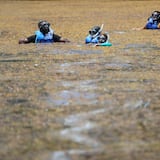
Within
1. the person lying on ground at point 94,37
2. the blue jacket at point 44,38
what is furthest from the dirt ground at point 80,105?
the blue jacket at point 44,38

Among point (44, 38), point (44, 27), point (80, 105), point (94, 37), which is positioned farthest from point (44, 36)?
point (80, 105)

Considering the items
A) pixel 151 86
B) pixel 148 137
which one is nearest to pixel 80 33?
pixel 151 86

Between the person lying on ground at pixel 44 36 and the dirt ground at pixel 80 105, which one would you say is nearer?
the dirt ground at pixel 80 105

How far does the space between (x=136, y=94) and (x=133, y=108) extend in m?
0.79

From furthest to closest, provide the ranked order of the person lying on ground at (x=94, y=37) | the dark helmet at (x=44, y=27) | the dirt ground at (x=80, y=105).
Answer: the dark helmet at (x=44, y=27) < the person lying on ground at (x=94, y=37) < the dirt ground at (x=80, y=105)

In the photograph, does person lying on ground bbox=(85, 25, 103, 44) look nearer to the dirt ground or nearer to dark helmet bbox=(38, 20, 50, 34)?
dark helmet bbox=(38, 20, 50, 34)

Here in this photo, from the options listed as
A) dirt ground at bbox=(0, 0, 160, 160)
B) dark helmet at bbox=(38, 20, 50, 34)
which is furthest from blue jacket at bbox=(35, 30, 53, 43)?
dirt ground at bbox=(0, 0, 160, 160)

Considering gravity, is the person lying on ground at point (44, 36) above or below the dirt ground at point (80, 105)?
above

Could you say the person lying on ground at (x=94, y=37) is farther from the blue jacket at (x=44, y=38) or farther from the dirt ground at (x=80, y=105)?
the dirt ground at (x=80, y=105)

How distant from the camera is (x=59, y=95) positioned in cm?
693

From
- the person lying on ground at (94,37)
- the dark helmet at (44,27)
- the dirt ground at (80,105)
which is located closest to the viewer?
the dirt ground at (80,105)

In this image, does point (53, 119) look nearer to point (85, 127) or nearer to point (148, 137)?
point (85, 127)

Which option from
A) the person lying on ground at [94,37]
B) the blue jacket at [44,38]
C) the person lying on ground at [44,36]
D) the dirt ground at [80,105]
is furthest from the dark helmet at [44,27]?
the dirt ground at [80,105]

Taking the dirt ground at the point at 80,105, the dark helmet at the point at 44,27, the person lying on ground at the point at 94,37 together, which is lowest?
the dirt ground at the point at 80,105
